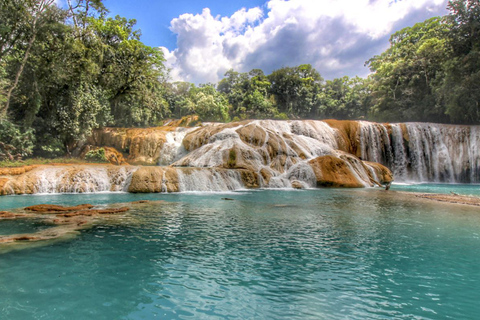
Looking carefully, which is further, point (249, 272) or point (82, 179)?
point (82, 179)

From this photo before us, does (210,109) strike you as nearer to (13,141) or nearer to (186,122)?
(186,122)

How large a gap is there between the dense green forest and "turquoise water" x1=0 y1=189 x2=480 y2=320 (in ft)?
47.8

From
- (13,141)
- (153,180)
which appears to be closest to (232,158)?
(153,180)

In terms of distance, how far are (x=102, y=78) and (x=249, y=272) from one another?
→ 78.4 feet

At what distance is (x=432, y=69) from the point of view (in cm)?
3056

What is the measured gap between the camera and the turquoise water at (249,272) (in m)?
A: 3.17

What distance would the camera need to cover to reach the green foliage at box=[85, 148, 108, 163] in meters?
22.1

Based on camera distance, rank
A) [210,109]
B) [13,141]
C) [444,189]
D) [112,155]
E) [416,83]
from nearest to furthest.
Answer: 1. [444,189]
2. [13,141]
3. [112,155]
4. [416,83]
5. [210,109]

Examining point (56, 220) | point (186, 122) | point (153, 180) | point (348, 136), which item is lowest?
point (56, 220)

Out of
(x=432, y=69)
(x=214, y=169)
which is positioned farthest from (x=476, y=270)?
(x=432, y=69)

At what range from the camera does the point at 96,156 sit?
22.3m

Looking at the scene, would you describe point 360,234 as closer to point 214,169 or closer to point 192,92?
point 214,169

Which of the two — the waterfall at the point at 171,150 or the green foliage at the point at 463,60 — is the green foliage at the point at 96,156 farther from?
the green foliage at the point at 463,60

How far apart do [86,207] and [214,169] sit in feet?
25.2
